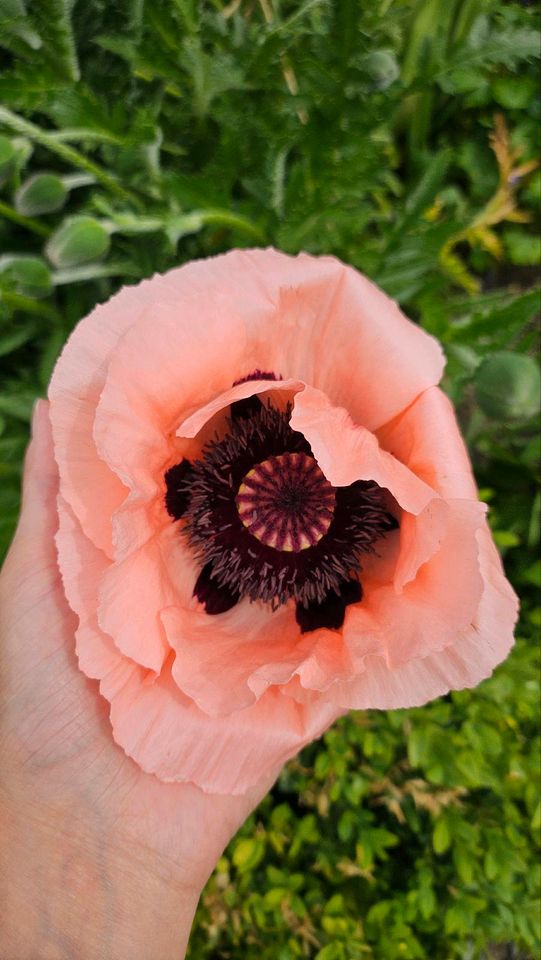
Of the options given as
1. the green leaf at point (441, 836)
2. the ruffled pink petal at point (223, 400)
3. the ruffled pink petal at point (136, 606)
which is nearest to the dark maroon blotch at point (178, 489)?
the ruffled pink petal at point (136, 606)

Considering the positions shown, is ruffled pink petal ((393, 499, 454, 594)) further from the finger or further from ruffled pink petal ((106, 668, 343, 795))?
the finger

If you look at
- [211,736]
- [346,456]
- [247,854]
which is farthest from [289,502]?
[247,854]

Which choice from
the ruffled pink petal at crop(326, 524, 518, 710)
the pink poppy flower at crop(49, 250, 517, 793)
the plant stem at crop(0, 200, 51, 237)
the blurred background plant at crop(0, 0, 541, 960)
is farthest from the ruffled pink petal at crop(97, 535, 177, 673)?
the plant stem at crop(0, 200, 51, 237)

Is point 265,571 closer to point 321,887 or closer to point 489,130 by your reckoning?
point 321,887

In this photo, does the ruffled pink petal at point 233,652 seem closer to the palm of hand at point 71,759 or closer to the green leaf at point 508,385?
the palm of hand at point 71,759

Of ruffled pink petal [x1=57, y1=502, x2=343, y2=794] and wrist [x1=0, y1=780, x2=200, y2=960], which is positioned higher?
ruffled pink petal [x1=57, y1=502, x2=343, y2=794]

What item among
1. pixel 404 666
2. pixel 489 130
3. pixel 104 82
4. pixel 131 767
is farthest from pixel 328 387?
pixel 489 130

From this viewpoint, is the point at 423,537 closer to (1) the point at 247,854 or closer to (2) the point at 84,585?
(2) the point at 84,585
